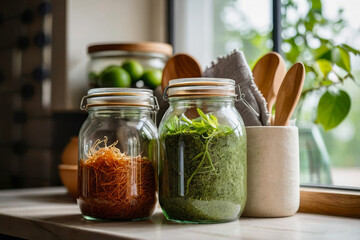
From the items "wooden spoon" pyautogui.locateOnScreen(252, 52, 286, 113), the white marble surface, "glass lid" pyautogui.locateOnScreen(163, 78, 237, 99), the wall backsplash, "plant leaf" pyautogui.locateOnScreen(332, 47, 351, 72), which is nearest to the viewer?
the white marble surface

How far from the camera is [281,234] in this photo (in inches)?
25.0

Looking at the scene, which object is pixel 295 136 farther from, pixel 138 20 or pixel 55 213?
pixel 138 20

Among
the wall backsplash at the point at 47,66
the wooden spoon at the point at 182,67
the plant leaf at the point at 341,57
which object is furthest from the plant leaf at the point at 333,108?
the wall backsplash at the point at 47,66

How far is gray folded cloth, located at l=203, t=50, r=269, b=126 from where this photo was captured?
2.71ft

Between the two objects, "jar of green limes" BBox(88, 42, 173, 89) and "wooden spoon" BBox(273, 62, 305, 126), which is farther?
"jar of green limes" BBox(88, 42, 173, 89)

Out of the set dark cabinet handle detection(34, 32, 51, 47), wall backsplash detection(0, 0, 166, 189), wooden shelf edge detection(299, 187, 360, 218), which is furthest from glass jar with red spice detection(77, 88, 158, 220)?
dark cabinet handle detection(34, 32, 51, 47)

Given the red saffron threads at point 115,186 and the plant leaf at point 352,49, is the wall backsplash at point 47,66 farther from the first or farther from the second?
the plant leaf at point 352,49

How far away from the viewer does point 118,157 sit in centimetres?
75

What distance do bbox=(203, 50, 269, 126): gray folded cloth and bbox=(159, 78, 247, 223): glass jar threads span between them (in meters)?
0.09

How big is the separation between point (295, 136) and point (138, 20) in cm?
93

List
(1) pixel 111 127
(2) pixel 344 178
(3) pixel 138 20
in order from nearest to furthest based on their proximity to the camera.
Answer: (1) pixel 111 127 → (2) pixel 344 178 → (3) pixel 138 20

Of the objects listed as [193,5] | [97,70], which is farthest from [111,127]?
[193,5]

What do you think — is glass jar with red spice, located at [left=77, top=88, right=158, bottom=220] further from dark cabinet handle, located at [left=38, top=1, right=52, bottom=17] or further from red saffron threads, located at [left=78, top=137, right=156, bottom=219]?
dark cabinet handle, located at [left=38, top=1, right=52, bottom=17]

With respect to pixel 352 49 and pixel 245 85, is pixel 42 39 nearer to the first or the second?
pixel 245 85
